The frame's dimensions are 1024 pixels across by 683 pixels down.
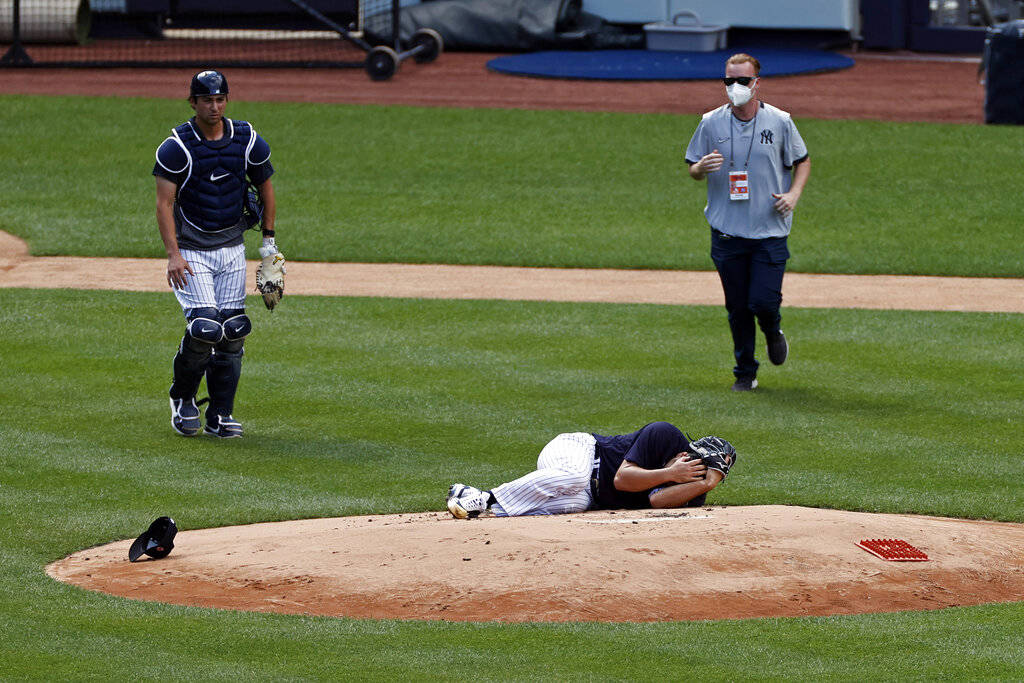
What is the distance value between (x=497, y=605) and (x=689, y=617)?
2.77 feet

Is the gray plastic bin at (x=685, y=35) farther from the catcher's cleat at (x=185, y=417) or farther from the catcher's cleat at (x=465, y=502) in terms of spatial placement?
the catcher's cleat at (x=465, y=502)

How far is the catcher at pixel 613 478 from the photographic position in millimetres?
8297

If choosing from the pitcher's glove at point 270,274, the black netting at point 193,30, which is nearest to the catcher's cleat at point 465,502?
the pitcher's glove at point 270,274

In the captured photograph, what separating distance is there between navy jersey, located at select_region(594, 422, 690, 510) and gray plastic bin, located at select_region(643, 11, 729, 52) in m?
22.3

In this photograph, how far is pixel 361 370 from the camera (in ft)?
40.5

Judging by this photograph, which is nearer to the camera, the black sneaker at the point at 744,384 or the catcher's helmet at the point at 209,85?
the catcher's helmet at the point at 209,85

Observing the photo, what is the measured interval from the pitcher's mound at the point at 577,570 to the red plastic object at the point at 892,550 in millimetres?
48

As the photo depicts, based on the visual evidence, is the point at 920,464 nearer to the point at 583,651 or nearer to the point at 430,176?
the point at 583,651

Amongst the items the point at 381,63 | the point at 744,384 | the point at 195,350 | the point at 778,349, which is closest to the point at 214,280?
the point at 195,350

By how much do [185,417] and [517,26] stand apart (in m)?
21.4

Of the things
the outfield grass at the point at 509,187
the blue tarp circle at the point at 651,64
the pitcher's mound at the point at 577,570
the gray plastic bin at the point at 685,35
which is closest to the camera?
the pitcher's mound at the point at 577,570

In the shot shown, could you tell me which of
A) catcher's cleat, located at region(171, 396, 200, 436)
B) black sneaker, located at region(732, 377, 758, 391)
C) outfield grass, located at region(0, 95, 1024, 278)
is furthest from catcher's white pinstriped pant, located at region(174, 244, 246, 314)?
outfield grass, located at region(0, 95, 1024, 278)

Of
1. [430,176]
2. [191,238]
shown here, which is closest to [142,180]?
[430,176]

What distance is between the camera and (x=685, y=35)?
30.1 metres
